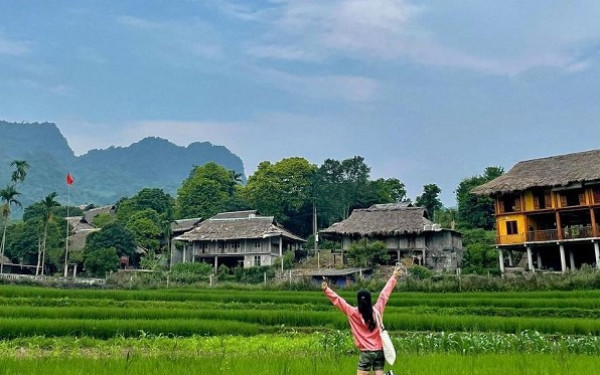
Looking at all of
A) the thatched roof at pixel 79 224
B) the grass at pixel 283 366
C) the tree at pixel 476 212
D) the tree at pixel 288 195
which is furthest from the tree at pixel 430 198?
the grass at pixel 283 366

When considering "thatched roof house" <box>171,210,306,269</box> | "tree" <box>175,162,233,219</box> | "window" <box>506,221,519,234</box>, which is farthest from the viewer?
"tree" <box>175,162,233,219</box>

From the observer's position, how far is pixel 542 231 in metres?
33.3

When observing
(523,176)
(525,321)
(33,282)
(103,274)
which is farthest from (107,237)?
(525,321)

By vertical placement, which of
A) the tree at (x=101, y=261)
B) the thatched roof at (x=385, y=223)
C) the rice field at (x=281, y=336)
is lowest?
the rice field at (x=281, y=336)

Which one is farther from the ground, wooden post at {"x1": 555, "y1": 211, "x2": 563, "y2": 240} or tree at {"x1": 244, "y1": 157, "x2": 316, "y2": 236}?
tree at {"x1": 244, "y1": 157, "x2": 316, "y2": 236}

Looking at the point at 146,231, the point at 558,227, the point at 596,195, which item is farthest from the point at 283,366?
the point at 146,231

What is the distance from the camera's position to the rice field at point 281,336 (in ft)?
24.5

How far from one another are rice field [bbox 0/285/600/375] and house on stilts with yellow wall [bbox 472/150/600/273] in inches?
474

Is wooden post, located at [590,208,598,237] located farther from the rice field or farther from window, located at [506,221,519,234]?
the rice field

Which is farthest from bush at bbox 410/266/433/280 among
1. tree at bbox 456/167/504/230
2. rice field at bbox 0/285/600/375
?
tree at bbox 456/167/504/230

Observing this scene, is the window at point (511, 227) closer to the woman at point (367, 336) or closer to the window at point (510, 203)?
the window at point (510, 203)

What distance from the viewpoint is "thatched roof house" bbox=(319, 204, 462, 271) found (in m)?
40.7

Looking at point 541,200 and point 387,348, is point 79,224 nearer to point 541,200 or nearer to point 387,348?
point 541,200

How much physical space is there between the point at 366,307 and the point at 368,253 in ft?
109
